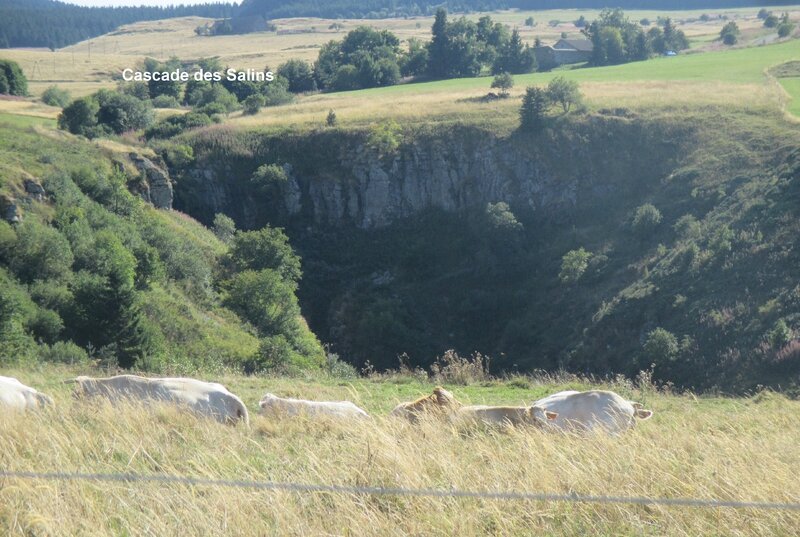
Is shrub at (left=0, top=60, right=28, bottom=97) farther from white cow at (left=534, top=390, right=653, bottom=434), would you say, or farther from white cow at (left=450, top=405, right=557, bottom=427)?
white cow at (left=450, top=405, right=557, bottom=427)

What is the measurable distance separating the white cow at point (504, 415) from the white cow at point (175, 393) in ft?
8.18

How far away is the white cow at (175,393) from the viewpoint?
30.8 feet

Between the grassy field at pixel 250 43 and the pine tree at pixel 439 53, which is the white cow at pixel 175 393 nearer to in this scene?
the pine tree at pixel 439 53

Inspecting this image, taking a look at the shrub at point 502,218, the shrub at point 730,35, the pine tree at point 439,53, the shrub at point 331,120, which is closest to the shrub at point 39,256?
the shrub at point 502,218

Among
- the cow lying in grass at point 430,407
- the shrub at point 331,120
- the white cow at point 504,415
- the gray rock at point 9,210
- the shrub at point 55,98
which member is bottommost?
A: the shrub at point 55,98

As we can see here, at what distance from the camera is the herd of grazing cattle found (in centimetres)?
885

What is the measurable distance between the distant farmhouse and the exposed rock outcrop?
49.6m

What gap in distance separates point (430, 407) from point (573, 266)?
30.0 m

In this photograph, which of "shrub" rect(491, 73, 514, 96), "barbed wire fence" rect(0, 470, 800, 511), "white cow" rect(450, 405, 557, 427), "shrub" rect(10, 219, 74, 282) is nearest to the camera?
"barbed wire fence" rect(0, 470, 800, 511)

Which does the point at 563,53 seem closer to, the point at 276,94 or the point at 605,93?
the point at 605,93

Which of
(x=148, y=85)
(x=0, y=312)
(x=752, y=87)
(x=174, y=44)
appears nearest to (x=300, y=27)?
(x=174, y=44)

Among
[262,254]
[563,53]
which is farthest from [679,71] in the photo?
[262,254]

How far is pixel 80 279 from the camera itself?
25.5m

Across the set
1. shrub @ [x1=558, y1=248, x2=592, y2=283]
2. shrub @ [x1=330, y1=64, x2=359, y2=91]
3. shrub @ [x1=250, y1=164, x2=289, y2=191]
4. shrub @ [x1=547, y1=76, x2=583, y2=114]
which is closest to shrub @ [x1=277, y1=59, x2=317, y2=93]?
shrub @ [x1=330, y1=64, x2=359, y2=91]
